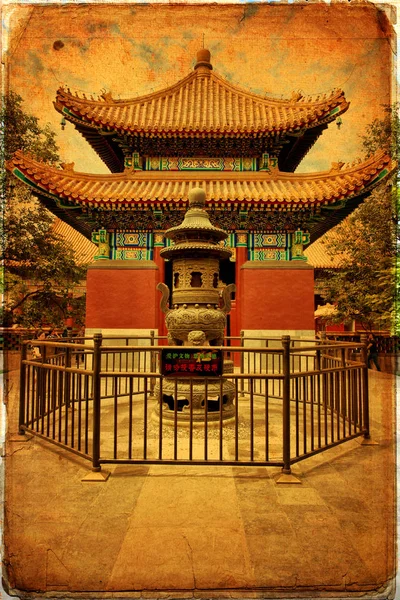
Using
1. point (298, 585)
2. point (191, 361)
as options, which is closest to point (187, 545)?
point (298, 585)

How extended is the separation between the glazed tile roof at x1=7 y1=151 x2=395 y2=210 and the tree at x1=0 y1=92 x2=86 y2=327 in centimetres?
268

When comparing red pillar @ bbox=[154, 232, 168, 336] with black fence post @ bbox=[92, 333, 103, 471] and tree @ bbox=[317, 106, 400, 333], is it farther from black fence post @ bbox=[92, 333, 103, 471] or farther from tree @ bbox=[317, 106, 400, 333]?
tree @ bbox=[317, 106, 400, 333]

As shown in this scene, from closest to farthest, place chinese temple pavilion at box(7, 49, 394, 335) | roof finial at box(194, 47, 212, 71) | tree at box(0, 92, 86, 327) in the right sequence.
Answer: chinese temple pavilion at box(7, 49, 394, 335) < tree at box(0, 92, 86, 327) < roof finial at box(194, 47, 212, 71)

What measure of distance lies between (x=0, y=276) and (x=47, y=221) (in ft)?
19.7

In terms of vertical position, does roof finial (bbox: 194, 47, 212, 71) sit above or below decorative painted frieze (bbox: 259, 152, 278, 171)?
above

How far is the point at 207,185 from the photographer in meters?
10.8

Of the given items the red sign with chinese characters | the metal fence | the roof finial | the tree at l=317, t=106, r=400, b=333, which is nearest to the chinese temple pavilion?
the tree at l=317, t=106, r=400, b=333

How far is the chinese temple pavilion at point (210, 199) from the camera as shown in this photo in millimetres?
9602

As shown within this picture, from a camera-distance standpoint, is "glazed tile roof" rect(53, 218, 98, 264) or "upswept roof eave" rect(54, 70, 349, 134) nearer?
"upswept roof eave" rect(54, 70, 349, 134)

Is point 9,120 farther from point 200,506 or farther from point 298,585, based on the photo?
point 298,585

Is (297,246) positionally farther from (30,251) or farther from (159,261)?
(30,251)

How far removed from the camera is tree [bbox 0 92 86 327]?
11766 mm

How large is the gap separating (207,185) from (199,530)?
382 inches

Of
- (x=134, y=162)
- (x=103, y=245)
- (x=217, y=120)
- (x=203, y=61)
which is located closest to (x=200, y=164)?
(x=217, y=120)
